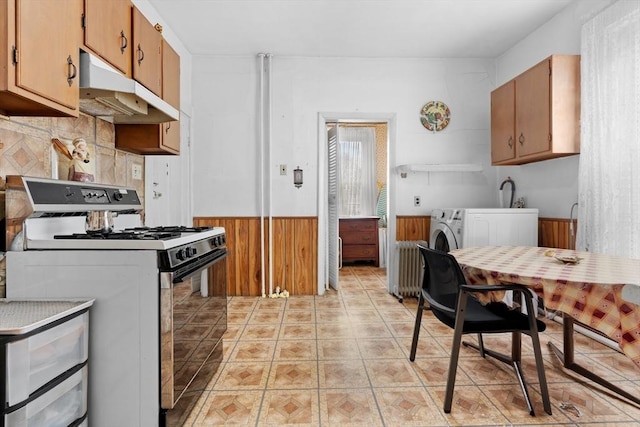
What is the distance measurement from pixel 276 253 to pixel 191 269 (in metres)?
2.49

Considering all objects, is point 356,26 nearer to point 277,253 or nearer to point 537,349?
point 277,253

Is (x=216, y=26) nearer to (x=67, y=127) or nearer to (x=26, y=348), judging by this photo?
(x=67, y=127)

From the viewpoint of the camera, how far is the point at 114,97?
184 cm

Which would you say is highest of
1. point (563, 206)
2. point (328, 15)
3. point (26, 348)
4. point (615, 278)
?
point (328, 15)

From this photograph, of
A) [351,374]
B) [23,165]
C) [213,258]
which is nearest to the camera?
[23,165]

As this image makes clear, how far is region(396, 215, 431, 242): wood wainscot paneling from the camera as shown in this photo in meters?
4.14

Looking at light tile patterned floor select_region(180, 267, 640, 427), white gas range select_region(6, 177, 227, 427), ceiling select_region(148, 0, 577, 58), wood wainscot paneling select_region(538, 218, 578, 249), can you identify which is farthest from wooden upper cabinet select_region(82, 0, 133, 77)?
wood wainscot paneling select_region(538, 218, 578, 249)

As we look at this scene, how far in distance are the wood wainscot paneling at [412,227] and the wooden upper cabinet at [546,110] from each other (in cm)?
117

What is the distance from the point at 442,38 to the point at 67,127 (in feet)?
11.2

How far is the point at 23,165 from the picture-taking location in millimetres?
1648

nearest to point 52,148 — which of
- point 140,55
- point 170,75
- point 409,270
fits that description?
point 140,55

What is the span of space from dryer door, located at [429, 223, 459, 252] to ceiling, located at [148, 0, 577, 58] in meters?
1.95

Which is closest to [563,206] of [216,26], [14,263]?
[216,26]

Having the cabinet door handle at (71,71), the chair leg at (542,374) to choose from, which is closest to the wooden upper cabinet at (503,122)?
the chair leg at (542,374)
